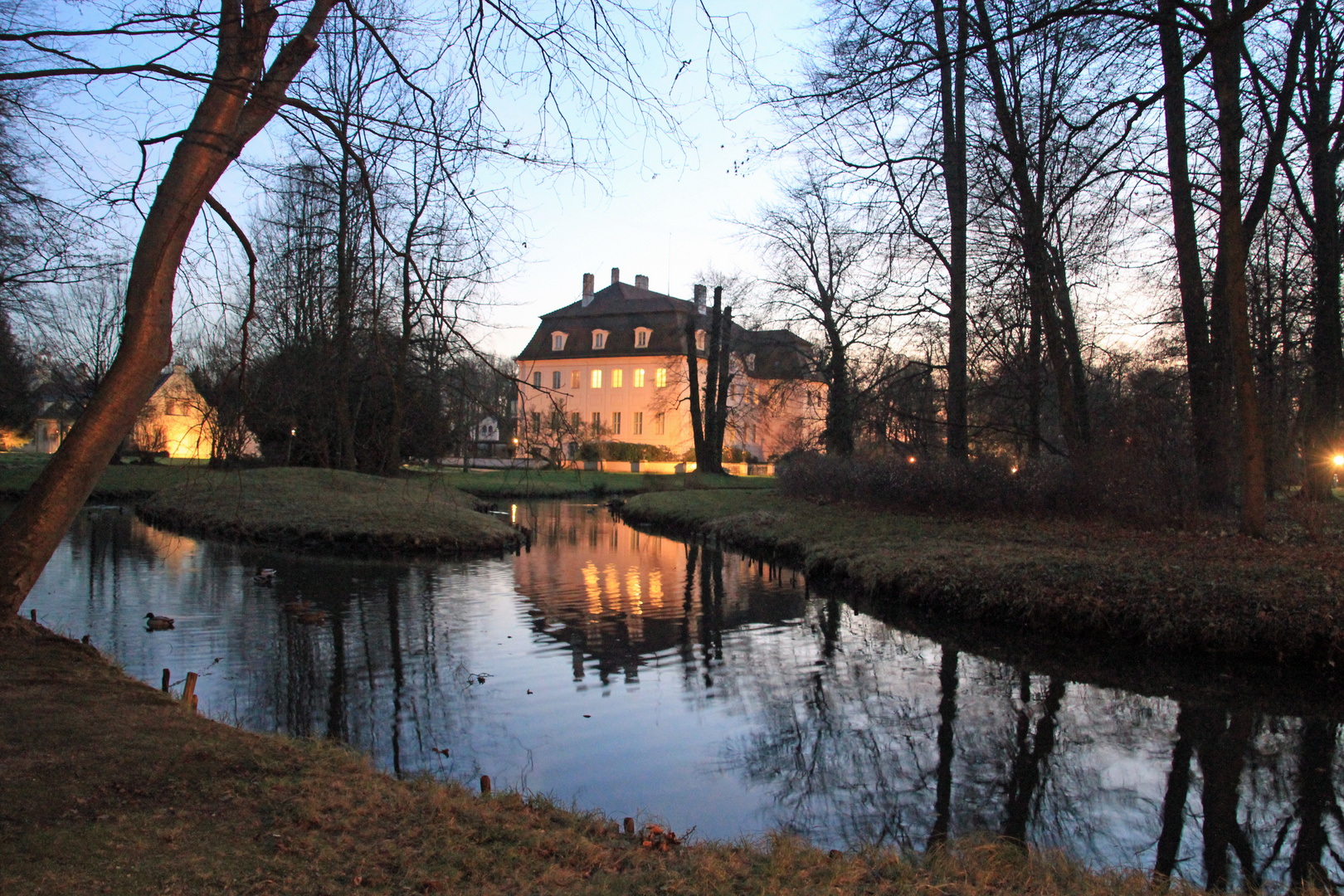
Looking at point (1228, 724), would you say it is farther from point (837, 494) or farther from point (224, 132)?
point (837, 494)

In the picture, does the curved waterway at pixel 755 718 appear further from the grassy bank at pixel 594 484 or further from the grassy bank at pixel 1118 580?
the grassy bank at pixel 594 484

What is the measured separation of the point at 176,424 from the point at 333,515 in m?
45.0

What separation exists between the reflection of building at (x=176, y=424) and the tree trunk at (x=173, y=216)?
1.81ft

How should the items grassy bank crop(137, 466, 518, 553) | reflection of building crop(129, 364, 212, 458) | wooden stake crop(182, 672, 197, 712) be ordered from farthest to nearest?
grassy bank crop(137, 466, 518, 553) < reflection of building crop(129, 364, 212, 458) < wooden stake crop(182, 672, 197, 712)

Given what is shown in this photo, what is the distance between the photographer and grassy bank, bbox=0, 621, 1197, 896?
334 centimetres

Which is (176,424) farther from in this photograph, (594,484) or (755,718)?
(755,718)

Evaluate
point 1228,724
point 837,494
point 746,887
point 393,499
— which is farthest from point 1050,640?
point 393,499

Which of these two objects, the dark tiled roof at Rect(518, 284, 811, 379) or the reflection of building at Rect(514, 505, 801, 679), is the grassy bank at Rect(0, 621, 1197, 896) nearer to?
the reflection of building at Rect(514, 505, 801, 679)

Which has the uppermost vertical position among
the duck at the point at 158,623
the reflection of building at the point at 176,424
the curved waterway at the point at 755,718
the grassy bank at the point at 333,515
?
the reflection of building at the point at 176,424

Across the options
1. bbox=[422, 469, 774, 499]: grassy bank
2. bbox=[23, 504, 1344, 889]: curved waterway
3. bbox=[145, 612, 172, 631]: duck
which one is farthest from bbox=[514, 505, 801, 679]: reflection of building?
bbox=[422, 469, 774, 499]: grassy bank

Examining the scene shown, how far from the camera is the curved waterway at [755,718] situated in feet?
17.7

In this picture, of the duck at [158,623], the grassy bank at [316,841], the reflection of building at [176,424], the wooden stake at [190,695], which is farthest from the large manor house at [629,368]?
the grassy bank at [316,841]

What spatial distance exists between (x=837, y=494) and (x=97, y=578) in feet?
49.3

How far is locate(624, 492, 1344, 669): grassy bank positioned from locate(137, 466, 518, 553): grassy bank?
690 centimetres
